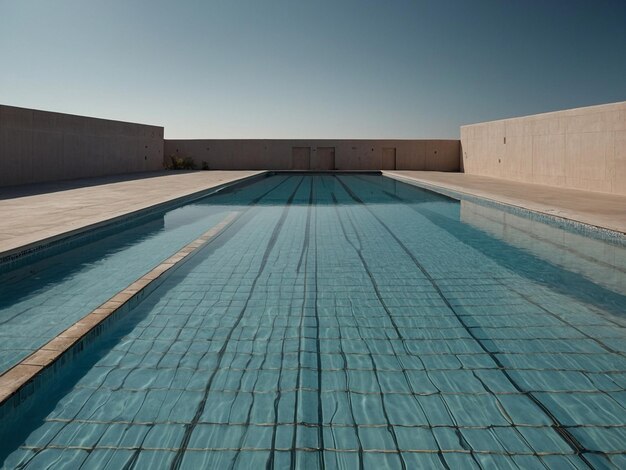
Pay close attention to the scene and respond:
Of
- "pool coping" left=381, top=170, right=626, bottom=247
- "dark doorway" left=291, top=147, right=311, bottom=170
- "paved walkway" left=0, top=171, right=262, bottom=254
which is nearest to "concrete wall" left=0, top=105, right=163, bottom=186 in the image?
"paved walkway" left=0, top=171, right=262, bottom=254

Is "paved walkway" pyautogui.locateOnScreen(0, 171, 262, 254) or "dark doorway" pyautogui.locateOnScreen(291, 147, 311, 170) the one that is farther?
"dark doorway" pyautogui.locateOnScreen(291, 147, 311, 170)

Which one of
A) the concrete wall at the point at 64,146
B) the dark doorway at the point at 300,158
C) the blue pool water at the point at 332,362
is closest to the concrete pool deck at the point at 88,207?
the blue pool water at the point at 332,362

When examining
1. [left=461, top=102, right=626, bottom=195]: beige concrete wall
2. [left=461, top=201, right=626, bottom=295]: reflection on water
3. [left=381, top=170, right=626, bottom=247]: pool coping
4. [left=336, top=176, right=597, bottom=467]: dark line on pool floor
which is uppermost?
[left=461, top=102, right=626, bottom=195]: beige concrete wall

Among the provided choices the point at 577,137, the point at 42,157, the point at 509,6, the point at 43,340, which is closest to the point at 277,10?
the point at 509,6

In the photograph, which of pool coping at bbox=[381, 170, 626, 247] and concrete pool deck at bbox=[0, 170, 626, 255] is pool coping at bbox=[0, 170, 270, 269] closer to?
concrete pool deck at bbox=[0, 170, 626, 255]

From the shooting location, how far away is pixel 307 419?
1909 mm

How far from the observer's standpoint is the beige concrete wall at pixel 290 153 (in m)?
23.1

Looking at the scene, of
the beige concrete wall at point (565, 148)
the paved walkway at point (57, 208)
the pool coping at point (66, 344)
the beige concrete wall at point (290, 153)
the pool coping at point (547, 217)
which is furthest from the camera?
the beige concrete wall at point (290, 153)

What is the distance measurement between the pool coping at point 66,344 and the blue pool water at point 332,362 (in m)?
0.06

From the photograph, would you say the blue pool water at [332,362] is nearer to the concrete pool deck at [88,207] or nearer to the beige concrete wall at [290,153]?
the concrete pool deck at [88,207]

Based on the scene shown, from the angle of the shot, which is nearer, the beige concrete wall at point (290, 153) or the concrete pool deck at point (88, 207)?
the concrete pool deck at point (88, 207)

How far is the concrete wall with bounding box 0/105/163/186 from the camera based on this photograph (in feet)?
35.9

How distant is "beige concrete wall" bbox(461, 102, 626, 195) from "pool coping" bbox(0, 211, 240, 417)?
10556mm

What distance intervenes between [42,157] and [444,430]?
13.5m
